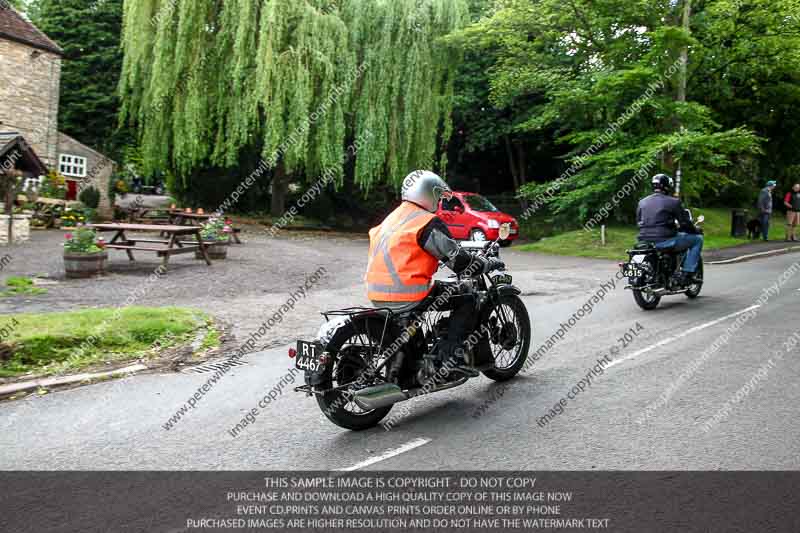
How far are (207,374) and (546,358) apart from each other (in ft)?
11.4

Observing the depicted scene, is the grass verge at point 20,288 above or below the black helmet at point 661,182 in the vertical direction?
below

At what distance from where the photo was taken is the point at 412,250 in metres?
5.40

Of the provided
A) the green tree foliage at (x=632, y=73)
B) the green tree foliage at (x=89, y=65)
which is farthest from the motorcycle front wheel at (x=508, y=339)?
the green tree foliage at (x=89, y=65)

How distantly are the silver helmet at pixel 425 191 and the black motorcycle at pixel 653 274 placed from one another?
19.0 feet

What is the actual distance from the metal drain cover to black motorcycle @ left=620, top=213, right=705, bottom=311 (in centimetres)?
585

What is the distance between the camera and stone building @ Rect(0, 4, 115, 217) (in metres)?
26.0

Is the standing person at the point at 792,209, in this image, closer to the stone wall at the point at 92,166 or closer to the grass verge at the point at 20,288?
the grass verge at the point at 20,288

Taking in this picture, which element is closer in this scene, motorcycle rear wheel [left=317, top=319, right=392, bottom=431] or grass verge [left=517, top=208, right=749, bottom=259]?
motorcycle rear wheel [left=317, top=319, right=392, bottom=431]

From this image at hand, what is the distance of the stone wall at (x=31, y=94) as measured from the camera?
2598 centimetres

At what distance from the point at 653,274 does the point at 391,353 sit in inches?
255

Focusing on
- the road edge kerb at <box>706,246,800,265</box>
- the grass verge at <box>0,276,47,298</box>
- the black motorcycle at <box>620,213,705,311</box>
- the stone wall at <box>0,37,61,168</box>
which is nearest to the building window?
the stone wall at <box>0,37,61,168</box>

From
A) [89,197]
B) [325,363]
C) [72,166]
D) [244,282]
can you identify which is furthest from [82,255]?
[72,166]

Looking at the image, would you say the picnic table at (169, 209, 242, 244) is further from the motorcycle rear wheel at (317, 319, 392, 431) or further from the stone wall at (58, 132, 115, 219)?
the motorcycle rear wheel at (317, 319, 392, 431)

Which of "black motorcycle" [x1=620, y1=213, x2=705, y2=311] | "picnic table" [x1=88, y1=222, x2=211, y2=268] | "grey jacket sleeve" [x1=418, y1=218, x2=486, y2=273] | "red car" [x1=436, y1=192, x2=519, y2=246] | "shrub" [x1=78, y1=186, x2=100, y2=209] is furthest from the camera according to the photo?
"shrub" [x1=78, y1=186, x2=100, y2=209]
